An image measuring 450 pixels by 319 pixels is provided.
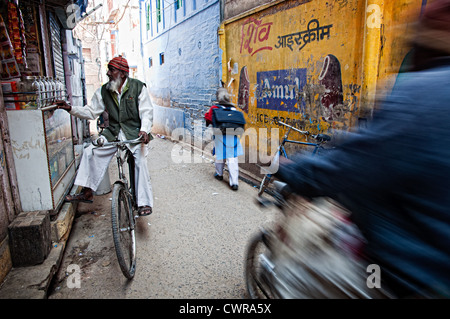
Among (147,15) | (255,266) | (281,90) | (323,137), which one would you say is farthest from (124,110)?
(147,15)

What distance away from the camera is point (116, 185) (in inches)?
121

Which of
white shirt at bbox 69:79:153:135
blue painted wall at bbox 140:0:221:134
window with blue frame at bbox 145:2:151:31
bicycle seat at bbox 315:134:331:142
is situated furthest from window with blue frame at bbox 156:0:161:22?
bicycle seat at bbox 315:134:331:142

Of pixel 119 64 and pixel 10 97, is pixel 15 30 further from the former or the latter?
pixel 119 64

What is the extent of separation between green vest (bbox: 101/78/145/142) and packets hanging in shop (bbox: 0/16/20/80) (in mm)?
891

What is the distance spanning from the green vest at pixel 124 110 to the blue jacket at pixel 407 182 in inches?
109

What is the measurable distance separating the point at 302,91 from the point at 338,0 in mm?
1496

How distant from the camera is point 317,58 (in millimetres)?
5312

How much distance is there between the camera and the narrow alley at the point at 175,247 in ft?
9.30

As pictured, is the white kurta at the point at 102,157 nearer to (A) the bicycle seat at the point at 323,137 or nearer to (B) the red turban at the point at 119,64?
(B) the red turban at the point at 119,64

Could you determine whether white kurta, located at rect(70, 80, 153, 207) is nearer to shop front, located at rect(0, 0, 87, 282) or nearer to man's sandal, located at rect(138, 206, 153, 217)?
man's sandal, located at rect(138, 206, 153, 217)

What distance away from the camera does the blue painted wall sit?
29.0 ft

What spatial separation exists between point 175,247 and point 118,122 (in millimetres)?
1528

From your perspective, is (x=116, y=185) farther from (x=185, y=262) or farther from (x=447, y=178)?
(x=447, y=178)
